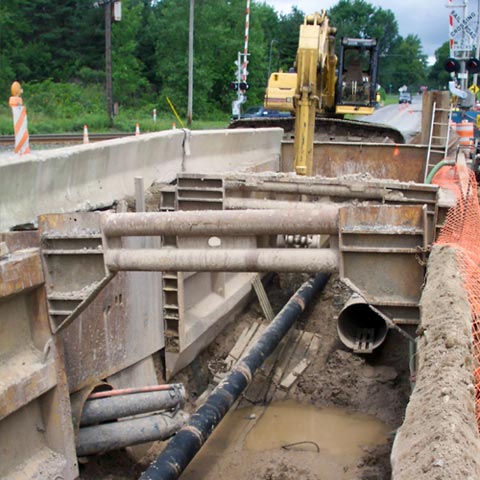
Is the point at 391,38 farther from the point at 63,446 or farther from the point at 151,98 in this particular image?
the point at 63,446

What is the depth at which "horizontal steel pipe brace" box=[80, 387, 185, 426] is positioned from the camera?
16.9 ft

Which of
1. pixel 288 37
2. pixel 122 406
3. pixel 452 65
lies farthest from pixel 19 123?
pixel 288 37

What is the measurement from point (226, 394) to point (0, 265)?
2885mm

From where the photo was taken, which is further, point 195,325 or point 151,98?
point 151,98

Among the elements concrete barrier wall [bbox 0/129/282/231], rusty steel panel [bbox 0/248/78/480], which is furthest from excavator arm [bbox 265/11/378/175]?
rusty steel panel [bbox 0/248/78/480]

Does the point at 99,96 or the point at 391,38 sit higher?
the point at 391,38

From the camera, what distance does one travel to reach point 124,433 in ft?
17.2

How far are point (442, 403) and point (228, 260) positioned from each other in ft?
7.28

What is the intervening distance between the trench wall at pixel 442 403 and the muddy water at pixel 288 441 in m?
3.16

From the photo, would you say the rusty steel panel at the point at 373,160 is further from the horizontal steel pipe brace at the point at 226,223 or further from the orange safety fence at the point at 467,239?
the horizontal steel pipe brace at the point at 226,223

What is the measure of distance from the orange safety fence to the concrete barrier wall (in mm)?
3331

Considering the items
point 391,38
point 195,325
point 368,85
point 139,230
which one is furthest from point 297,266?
point 391,38

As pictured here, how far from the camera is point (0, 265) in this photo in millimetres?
4207

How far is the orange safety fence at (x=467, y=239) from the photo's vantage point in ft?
11.3
